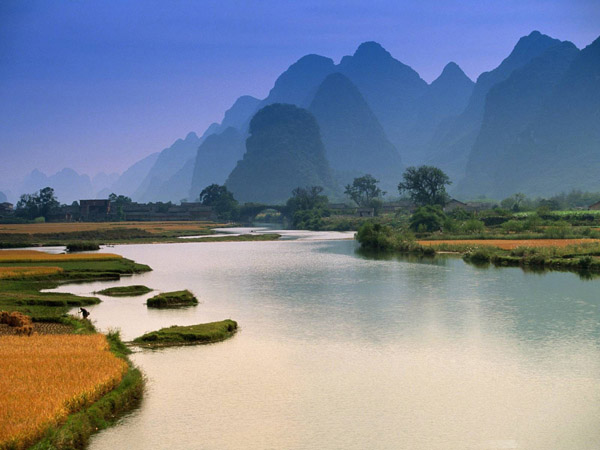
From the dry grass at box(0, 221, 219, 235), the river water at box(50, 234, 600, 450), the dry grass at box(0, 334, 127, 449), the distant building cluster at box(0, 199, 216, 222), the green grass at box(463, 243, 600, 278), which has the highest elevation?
the distant building cluster at box(0, 199, 216, 222)

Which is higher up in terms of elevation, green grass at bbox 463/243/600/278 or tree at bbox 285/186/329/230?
tree at bbox 285/186/329/230

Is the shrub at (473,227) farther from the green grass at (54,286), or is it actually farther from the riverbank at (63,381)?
the riverbank at (63,381)

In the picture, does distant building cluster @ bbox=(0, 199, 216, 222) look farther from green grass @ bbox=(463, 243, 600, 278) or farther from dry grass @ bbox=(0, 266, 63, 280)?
green grass @ bbox=(463, 243, 600, 278)

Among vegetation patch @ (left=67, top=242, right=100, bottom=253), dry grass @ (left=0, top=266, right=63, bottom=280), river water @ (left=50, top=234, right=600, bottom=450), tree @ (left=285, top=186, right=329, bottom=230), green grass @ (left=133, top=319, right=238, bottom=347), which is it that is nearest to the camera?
river water @ (left=50, top=234, right=600, bottom=450)

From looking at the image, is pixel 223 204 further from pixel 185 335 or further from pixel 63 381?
pixel 63 381

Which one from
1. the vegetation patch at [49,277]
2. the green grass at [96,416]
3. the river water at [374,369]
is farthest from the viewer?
the vegetation patch at [49,277]

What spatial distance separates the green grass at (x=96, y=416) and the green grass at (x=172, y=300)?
42.7ft

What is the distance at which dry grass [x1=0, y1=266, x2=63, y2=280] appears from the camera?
4149 centimetres

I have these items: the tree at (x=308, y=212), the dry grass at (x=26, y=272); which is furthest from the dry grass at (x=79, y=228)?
the dry grass at (x=26, y=272)

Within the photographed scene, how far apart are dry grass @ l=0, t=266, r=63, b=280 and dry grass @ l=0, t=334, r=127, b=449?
21777 mm

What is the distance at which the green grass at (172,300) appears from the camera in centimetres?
3228

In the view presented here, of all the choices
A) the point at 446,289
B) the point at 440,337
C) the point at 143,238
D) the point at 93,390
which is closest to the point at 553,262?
the point at 446,289

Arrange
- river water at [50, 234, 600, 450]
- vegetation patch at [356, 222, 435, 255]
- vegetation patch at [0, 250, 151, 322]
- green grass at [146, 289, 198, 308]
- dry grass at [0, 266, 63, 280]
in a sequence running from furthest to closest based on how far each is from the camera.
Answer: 1. vegetation patch at [356, 222, 435, 255]
2. dry grass at [0, 266, 63, 280]
3. green grass at [146, 289, 198, 308]
4. vegetation patch at [0, 250, 151, 322]
5. river water at [50, 234, 600, 450]

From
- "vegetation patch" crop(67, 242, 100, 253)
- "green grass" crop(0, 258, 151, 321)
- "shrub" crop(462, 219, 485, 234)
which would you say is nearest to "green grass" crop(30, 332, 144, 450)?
"green grass" crop(0, 258, 151, 321)
